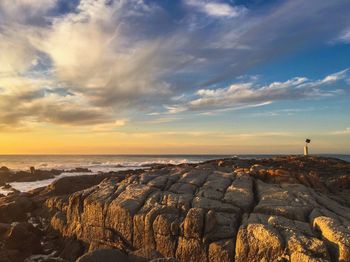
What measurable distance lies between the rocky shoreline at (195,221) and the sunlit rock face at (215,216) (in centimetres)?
3

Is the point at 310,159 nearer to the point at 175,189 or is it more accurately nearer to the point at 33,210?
the point at 175,189

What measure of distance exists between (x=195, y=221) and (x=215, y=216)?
692 mm

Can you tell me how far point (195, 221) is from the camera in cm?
1185

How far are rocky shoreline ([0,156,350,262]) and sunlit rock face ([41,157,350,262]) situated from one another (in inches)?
1.2

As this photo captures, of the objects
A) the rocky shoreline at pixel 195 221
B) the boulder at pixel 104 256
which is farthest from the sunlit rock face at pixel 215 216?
the boulder at pixel 104 256

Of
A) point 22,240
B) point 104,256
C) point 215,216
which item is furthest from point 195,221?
point 22,240

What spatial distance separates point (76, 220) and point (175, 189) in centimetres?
504

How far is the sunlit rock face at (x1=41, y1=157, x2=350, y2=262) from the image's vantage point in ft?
34.6

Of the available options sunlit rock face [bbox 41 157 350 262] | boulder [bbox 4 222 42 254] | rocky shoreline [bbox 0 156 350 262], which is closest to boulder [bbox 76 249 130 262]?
rocky shoreline [bbox 0 156 350 262]

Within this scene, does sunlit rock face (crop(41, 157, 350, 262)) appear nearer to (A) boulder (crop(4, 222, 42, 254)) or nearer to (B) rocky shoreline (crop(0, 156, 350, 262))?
(B) rocky shoreline (crop(0, 156, 350, 262))

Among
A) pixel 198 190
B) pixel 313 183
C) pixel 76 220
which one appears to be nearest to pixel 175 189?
pixel 198 190

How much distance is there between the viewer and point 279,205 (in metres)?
12.4

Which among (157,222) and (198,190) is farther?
(198,190)

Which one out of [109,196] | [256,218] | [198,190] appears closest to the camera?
[256,218]
